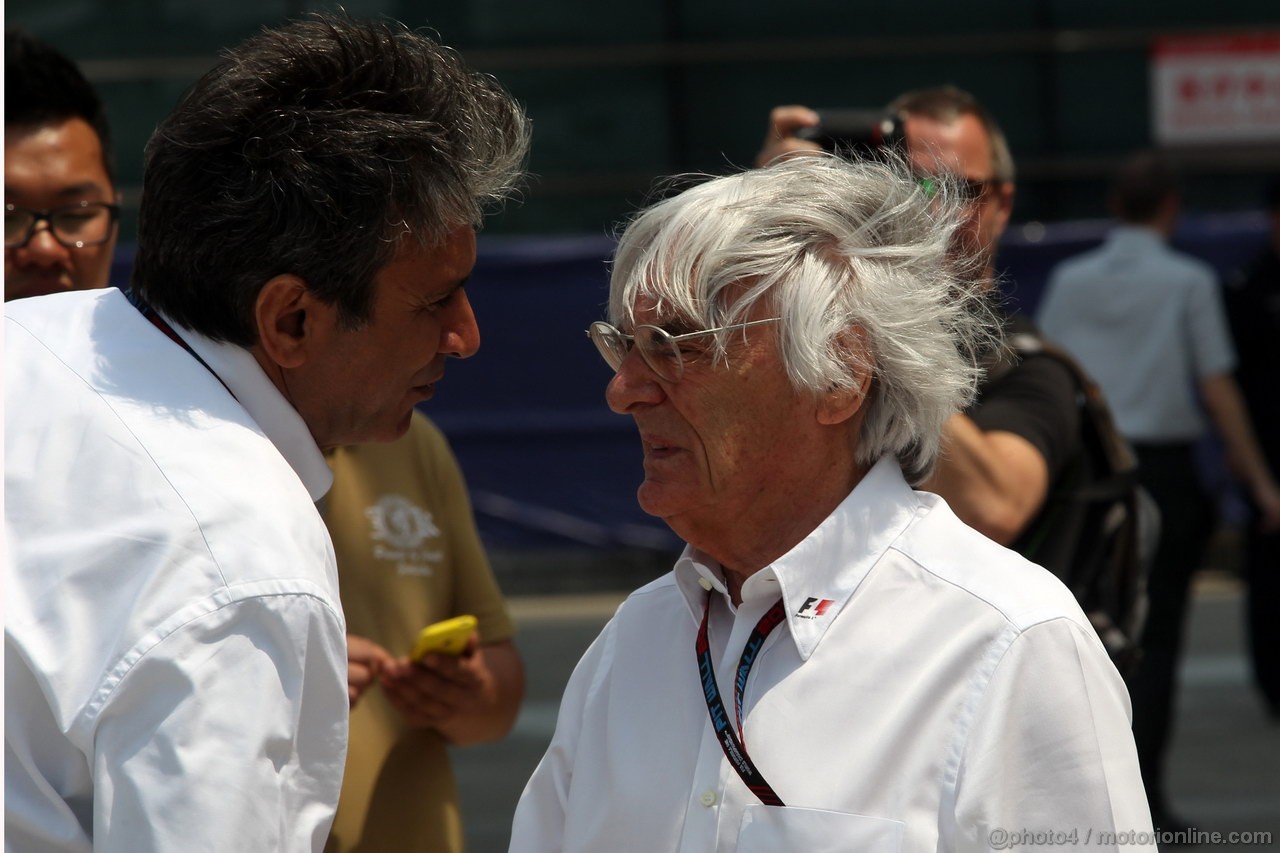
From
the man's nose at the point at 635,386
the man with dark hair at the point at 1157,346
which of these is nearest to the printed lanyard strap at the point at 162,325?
the man's nose at the point at 635,386

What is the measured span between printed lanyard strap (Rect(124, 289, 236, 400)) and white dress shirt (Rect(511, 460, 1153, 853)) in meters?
0.67

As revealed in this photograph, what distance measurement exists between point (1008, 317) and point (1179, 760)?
389cm

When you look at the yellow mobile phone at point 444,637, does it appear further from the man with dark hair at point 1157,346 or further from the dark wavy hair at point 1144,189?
the dark wavy hair at point 1144,189

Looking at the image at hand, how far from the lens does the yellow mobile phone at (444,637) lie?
252cm

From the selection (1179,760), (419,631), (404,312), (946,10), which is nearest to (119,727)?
(404,312)

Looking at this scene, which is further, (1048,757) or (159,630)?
(1048,757)

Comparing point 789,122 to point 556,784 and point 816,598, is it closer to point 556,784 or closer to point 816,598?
point 816,598

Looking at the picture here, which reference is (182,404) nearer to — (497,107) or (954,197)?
(497,107)

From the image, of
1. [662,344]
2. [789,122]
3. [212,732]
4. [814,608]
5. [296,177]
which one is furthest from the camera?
[789,122]

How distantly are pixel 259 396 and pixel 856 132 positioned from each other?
4.34ft

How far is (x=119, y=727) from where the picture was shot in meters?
1.48

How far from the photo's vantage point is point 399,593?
2676 millimetres

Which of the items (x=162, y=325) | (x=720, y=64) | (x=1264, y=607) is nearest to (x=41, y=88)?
(x=162, y=325)

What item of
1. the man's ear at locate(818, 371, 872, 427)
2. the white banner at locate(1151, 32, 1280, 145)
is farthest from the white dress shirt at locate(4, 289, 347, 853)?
the white banner at locate(1151, 32, 1280, 145)
